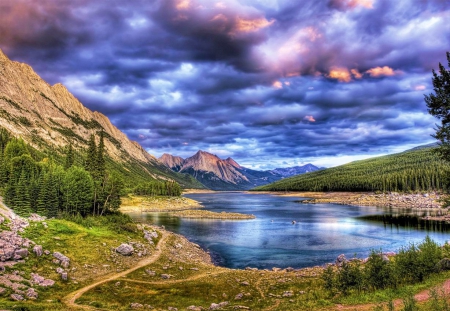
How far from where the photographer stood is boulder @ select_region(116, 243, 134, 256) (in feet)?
164

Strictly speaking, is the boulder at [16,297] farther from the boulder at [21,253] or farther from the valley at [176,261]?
the boulder at [21,253]

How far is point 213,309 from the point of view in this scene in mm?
31297

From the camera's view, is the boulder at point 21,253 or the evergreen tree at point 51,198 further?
the evergreen tree at point 51,198

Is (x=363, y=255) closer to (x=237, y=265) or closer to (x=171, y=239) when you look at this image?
(x=237, y=265)

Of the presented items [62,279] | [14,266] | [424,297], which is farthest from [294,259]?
[14,266]

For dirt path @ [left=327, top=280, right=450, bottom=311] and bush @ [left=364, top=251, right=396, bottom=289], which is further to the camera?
bush @ [left=364, top=251, right=396, bottom=289]

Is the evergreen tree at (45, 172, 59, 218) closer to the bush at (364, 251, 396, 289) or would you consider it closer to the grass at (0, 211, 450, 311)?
the grass at (0, 211, 450, 311)

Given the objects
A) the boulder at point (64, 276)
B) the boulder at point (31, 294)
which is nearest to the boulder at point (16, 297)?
the boulder at point (31, 294)

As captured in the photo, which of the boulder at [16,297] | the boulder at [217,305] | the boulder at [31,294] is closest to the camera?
the boulder at [16,297]

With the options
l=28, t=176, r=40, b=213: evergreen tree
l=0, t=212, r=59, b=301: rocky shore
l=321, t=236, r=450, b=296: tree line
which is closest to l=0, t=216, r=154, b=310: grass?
l=0, t=212, r=59, b=301: rocky shore

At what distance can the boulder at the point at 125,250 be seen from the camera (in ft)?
164

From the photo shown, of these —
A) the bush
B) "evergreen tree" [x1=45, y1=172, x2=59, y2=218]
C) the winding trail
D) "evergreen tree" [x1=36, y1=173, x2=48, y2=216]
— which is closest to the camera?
the winding trail

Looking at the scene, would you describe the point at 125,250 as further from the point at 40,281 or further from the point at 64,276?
the point at 40,281

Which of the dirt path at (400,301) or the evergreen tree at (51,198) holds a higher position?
the evergreen tree at (51,198)
